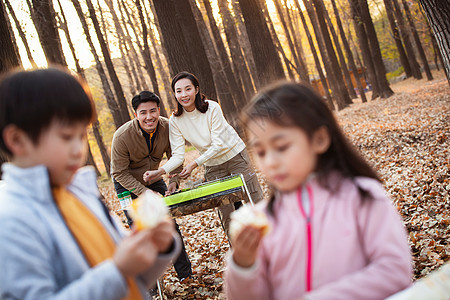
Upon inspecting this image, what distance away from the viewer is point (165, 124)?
17.2 ft

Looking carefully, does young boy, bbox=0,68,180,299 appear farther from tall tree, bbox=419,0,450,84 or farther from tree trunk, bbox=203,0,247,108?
tree trunk, bbox=203,0,247,108

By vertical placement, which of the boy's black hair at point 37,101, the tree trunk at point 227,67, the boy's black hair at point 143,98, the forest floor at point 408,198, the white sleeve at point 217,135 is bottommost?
the forest floor at point 408,198

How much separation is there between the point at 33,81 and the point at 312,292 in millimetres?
1358

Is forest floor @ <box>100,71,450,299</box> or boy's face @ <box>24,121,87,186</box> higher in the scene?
boy's face @ <box>24,121,87,186</box>

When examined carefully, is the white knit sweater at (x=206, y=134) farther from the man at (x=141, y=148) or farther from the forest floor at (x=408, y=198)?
the forest floor at (x=408, y=198)

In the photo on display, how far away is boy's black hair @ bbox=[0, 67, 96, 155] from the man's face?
321cm


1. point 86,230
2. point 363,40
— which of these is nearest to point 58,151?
point 86,230

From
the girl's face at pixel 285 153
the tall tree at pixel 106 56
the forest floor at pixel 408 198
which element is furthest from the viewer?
the tall tree at pixel 106 56

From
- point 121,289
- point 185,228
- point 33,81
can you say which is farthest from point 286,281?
point 185,228

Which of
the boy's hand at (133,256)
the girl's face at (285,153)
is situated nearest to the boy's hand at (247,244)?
the girl's face at (285,153)

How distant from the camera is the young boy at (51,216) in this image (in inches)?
54.2

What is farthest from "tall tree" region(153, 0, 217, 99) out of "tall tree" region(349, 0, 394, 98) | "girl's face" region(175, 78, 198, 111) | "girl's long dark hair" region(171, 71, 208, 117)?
"tall tree" region(349, 0, 394, 98)

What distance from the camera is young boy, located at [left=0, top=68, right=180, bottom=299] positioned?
4.51ft

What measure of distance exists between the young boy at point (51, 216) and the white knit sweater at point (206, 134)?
10.6 ft
